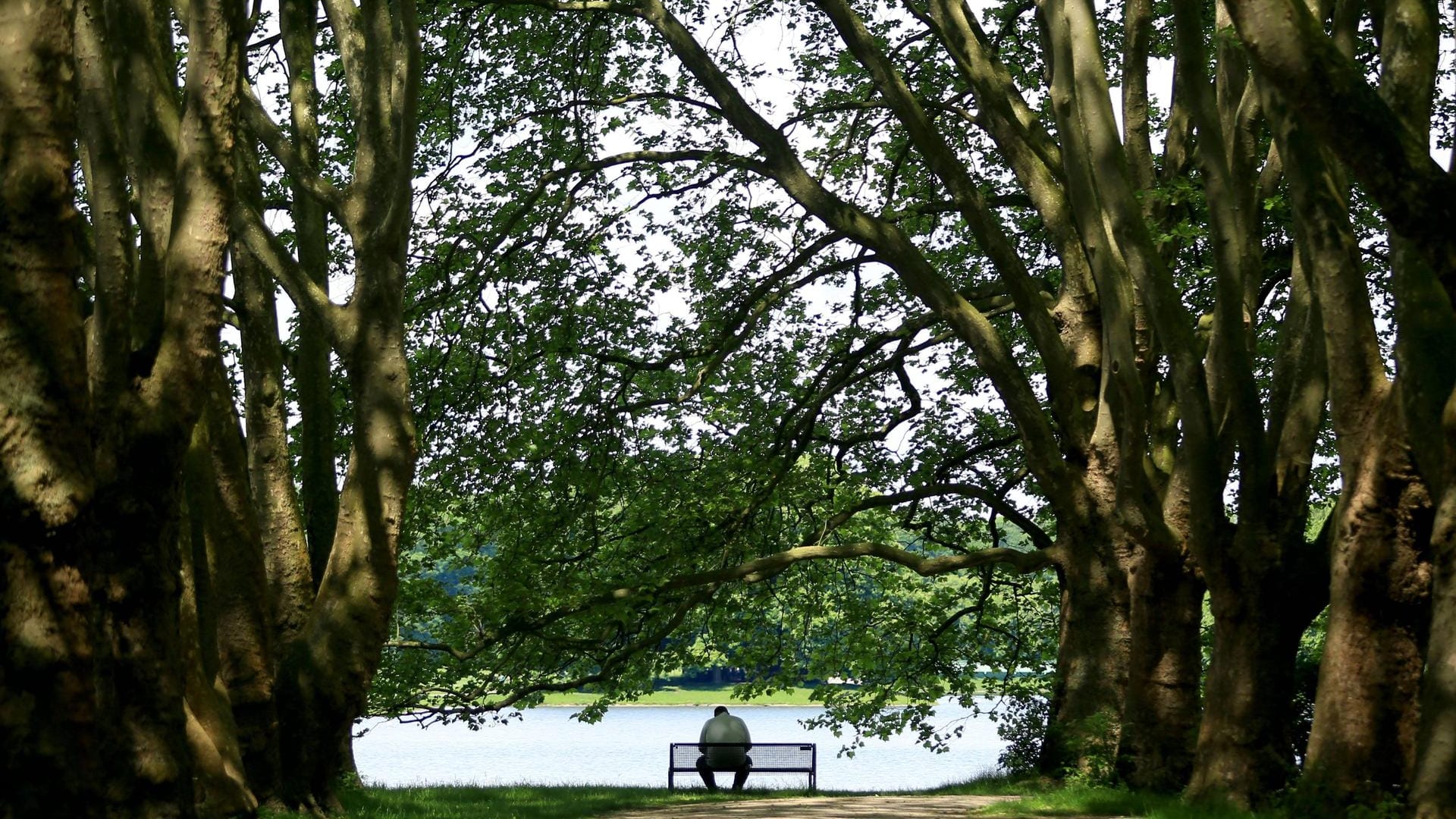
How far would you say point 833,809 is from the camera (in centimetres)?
1211

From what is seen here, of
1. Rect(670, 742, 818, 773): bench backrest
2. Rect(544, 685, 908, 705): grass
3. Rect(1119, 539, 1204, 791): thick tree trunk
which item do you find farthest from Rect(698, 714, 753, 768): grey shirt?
Rect(544, 685, 908, 705): grass

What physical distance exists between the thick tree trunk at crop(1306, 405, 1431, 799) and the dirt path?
3.19 meters

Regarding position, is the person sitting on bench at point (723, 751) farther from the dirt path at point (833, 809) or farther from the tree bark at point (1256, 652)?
the tree bark at point (1256, 652)

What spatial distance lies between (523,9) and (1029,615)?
1147 centimetres

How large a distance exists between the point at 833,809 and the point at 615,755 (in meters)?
30.8

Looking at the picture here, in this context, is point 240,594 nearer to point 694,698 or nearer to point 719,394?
point 719,394

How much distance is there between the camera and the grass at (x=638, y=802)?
1035 centimetres

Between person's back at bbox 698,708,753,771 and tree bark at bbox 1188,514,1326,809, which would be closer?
tree bark at bbox 1188,514,1326,809

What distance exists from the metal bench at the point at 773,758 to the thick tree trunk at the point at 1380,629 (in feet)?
33.2

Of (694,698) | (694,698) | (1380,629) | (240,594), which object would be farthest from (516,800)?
(694,698)

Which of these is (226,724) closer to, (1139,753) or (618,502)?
(1139,753)

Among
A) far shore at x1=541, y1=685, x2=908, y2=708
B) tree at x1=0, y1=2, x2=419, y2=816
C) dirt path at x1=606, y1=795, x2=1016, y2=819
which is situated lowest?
dirt path at x1=606, y1=795, x2=1016, y2=819

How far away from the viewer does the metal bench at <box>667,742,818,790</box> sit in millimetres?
18047

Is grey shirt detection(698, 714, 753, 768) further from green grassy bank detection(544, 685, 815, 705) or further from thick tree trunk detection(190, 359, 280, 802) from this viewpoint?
green grassy bank detection(544, 685, 815, 705)
